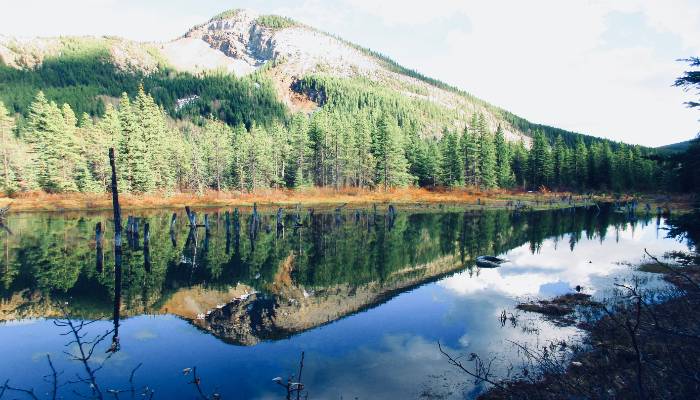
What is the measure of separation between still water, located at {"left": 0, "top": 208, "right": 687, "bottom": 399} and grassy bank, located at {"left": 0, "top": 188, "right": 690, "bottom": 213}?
23235 mm

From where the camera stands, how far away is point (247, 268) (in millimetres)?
27500

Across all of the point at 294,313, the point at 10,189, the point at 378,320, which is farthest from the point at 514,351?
the point at 10,189

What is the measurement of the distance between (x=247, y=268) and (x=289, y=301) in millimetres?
7645

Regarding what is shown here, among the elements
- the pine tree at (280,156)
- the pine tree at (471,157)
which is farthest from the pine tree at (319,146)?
the pine tree at (471,157)

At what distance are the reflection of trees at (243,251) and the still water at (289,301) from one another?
158 mm

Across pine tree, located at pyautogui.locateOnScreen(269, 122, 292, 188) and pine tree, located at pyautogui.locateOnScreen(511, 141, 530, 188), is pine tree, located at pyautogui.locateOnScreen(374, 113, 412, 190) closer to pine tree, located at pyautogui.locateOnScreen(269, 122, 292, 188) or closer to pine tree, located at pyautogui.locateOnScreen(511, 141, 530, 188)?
pine tree, located at pyautogui.locateOnScreen(269, 122, 292, 188)

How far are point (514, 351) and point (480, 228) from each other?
3346 centimetres

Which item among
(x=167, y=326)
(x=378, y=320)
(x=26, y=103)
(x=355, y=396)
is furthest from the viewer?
(x=26, y=103)

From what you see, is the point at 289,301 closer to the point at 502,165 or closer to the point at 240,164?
the point at 240,164

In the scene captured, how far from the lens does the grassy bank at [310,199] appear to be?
207 feet

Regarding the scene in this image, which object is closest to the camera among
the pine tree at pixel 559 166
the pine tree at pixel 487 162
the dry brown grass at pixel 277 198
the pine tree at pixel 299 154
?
the dry brown grass at pixel 277 198

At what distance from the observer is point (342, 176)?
99188mm

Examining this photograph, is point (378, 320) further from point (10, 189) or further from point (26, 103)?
point (26, 103)

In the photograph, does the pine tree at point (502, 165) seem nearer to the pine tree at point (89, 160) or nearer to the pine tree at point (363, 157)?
the pine tree at point (363, 157)
